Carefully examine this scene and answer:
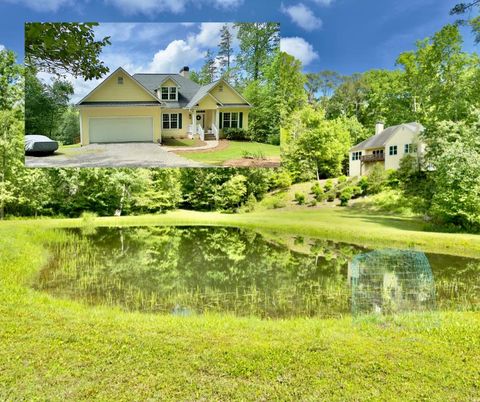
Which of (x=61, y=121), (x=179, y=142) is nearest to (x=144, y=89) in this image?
(x=179, y=142)

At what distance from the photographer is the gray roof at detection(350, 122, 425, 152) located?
8758 mm

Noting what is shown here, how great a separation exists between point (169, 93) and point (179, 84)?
0.24 meters

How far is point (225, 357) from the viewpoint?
400 centimetres

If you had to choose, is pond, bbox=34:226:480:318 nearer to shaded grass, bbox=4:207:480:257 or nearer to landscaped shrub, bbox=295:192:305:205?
shaded grass, bbox=4:207:480:257

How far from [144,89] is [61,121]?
1711 millimetres

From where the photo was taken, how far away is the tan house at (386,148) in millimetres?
8812

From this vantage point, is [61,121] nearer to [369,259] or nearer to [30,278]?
[30,278]

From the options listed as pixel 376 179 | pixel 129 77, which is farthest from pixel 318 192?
pixel 129 77

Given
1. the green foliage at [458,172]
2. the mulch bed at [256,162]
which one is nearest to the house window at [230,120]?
the mulch bed at [256,162]

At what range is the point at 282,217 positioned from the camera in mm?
10156

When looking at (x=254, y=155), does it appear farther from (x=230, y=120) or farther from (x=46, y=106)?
(x=46, y=106)

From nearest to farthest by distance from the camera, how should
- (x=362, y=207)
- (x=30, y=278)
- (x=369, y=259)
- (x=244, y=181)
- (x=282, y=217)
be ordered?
1. (x=30, y=278)
2. (x=369, y=259)
3. (x=362, y=207)
4. (x=282, y=217)
5. (x=244, y=181)

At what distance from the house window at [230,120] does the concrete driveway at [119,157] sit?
84 centimetres

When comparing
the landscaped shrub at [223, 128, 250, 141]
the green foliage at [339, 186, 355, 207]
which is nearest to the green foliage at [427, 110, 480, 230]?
the green foliage at [339, 186, 355, 207]
